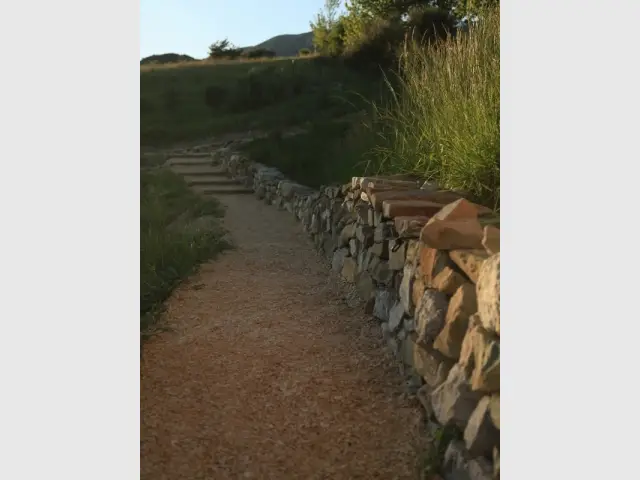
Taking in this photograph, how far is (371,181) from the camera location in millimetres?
3805

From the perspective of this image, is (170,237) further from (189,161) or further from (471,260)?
(189,161)

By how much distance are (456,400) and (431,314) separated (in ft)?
1.44

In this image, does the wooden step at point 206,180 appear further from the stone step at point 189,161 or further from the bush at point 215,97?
the bush at point 215,97

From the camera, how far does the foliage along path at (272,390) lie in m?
2.08

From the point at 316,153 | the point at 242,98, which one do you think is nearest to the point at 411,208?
the point at 316,153

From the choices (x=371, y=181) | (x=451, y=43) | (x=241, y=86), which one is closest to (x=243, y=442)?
(x=371, y=181)

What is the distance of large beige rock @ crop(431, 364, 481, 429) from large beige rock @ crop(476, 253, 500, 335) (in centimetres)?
23

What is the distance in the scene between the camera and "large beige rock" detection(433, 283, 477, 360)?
205 cm

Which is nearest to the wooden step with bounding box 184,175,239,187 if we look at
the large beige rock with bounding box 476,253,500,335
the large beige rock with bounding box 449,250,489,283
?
the large beige rock with bounding box 449,250,489,283

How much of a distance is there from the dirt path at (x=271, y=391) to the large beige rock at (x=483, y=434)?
313 millimetres

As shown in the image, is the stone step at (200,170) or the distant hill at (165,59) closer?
the stone step at (200,170)

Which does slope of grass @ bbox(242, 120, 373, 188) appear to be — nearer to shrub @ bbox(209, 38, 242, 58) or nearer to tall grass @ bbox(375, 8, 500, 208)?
tall grass @ bbox(375, 8, 500, 208)

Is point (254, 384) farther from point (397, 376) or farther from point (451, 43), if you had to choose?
point (451, 43)

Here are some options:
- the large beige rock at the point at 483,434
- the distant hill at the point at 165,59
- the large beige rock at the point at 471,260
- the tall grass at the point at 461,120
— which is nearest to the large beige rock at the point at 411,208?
the tall grass at the point at 461,120
